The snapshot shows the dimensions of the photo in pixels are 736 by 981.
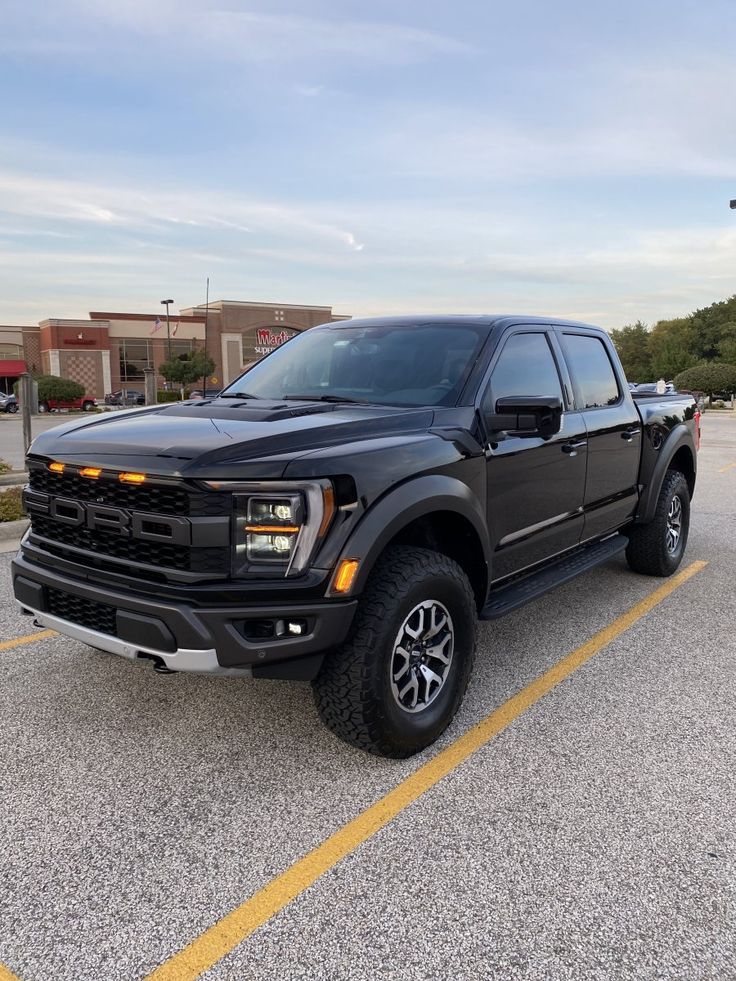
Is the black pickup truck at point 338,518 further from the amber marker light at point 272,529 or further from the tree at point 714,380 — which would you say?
the tree at point 714,380

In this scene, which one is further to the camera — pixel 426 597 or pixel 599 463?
pixel 599 463

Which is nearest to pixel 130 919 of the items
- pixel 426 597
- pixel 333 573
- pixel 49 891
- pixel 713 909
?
pixel 49 891

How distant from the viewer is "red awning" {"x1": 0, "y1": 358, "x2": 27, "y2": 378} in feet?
224

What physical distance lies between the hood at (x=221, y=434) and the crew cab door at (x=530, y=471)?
0.51 metres

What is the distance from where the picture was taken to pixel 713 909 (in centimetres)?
238

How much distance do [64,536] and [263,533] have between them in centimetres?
104

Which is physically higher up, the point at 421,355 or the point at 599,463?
the point at 421,355

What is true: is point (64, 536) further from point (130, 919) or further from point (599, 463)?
point (599, 463)

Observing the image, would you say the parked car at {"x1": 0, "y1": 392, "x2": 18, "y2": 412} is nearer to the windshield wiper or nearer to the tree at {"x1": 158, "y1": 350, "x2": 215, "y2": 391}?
the tree at {"x1": 158, "y1": 350, "x2": 215, "y2": 391}

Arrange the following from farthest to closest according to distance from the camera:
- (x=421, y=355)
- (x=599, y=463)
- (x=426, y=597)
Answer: (x=599, y=463) < (x=421, y=355) < (x=426, y=597)

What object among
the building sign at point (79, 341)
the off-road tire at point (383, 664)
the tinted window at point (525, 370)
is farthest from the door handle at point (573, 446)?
the building sign at point (79, 341)

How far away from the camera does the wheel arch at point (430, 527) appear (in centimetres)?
293

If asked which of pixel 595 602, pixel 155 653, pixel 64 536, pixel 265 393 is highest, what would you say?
pixel 265 393

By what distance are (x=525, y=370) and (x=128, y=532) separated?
2344mm
